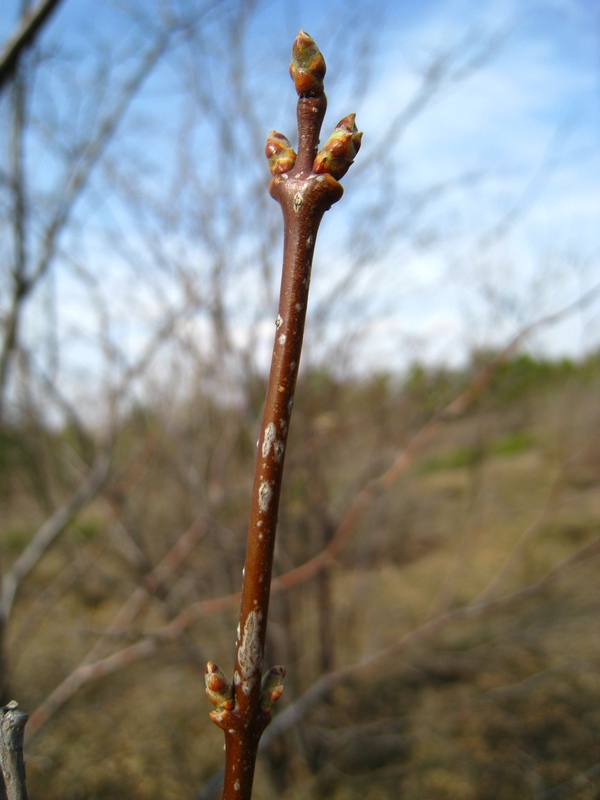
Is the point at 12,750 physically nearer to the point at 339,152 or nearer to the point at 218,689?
the point at 218,689

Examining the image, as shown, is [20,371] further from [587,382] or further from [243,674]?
[587,382]

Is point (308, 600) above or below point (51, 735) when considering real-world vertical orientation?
above

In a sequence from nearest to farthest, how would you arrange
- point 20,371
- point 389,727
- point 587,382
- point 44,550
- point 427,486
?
point 44,550
point 20,371
point 389,727
point 587,382
point 427,486

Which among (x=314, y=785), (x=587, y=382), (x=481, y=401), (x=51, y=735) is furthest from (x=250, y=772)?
(x=587, y=382)

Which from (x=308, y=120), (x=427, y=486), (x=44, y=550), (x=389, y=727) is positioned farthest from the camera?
(x=427, y=486)

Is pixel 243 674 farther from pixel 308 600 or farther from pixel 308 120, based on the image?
pixel 308 600

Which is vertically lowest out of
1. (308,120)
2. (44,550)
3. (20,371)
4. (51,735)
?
(51,735)

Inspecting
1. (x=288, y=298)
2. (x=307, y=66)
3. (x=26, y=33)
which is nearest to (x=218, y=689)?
(x=288, y=298)

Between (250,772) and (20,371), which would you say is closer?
(250,772)
